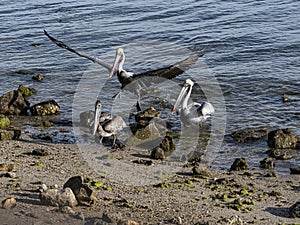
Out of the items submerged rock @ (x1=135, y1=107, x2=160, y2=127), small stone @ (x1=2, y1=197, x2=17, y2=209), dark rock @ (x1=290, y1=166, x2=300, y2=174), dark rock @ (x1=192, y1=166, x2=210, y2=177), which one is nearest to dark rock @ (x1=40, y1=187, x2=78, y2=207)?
small stone @ (x1=2, y1=197, x2=17, y2=209)

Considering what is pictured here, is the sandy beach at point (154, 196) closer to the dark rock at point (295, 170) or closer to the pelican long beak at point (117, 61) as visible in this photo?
the dark rock at point (295, 170)

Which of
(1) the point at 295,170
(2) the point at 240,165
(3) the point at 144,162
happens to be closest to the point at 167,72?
(3) the point at 144,162

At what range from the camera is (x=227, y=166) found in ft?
29.3

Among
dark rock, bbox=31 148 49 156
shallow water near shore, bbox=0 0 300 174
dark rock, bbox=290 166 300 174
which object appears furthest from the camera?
shallow water near shore, bbox=0 0 300 174

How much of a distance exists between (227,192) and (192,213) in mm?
992

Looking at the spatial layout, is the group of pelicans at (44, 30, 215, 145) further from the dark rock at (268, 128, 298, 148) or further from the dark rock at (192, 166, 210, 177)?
the dark rock at (192, 166, 210, 177)

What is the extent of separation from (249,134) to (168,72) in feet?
6.63

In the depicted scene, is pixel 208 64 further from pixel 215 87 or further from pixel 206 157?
pixel 206 157

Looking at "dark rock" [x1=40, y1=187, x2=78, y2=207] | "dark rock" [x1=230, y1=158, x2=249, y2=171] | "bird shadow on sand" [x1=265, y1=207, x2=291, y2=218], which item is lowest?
"dark rock" [x1=230, y1=158, x2=249, y2=171]

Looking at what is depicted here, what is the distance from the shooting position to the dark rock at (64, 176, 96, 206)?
673cm

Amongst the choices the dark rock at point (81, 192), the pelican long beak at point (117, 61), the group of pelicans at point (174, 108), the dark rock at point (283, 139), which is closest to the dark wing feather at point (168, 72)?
the group of pelicans at point (174, 108)

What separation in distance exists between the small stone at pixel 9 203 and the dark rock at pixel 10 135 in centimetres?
334

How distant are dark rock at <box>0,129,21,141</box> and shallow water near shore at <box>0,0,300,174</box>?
1.70 meters

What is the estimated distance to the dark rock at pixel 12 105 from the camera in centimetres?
1170
